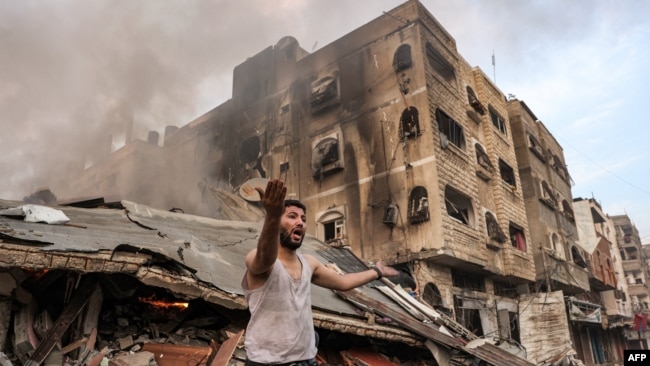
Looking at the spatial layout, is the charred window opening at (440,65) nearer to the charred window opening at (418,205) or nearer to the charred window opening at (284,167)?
the charred window opening at (418,205)

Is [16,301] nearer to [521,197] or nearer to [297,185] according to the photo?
[297,185]

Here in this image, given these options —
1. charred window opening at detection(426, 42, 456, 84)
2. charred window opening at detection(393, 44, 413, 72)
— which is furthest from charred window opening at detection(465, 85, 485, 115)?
charred window opening at detection(393, 44, 413, 72)

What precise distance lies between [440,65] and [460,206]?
19.7 feet

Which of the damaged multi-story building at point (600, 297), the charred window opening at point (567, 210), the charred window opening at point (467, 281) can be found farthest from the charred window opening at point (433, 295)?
the charred window opening at point (567, 210)

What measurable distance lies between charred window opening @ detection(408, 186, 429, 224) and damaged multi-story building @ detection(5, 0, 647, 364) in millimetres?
47

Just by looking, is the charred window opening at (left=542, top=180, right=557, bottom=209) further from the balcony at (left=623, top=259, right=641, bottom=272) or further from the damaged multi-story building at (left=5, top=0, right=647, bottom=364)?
the balcony at (left=623, top=259, right=641, bottom=272)

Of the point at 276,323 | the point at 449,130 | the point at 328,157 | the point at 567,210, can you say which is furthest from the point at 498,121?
the point at 276,323

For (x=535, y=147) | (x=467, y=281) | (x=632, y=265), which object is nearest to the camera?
(x=467, y=281)

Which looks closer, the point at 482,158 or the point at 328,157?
the point at 328,157

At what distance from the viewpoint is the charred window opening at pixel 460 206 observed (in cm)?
1569

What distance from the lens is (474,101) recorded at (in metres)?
18.4

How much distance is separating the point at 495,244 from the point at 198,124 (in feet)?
59.6

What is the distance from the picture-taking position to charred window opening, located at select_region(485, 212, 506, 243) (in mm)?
16297

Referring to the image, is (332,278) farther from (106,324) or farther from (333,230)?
(333,230)
